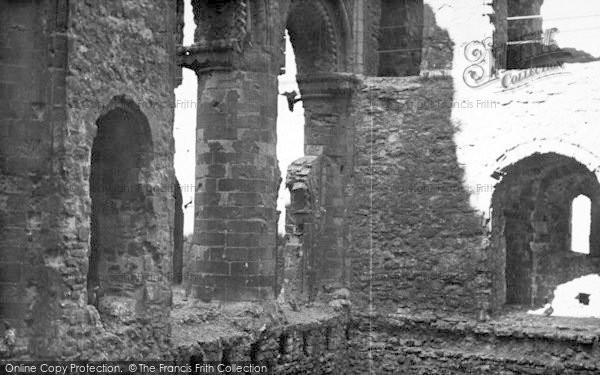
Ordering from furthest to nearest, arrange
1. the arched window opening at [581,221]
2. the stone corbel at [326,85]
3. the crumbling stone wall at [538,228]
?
1. the arched window opening at [581,221]
2. the stone corbel at [326,85]
3. the crumbling stone wall at [538,228]

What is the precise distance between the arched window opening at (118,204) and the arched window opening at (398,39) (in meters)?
7.31

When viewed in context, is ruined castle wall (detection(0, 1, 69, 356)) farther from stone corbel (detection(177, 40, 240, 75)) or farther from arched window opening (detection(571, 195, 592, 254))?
arched window opening (detection(571, 195, 592, 254))

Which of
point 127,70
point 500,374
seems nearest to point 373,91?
point 500,374

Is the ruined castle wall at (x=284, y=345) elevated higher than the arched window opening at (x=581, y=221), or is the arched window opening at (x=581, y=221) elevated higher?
the arched window opening at (x=581, y=221)

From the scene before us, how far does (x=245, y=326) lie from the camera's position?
13203 millimetres

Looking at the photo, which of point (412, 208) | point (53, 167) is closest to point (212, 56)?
point (412, 208)

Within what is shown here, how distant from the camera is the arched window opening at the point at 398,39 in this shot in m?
17.4

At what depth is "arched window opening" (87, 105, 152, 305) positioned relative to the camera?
10883mm

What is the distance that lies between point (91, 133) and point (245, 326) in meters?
4.14

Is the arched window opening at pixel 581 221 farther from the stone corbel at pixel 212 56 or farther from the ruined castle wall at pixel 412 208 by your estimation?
the stone corbel at pixel 212 56

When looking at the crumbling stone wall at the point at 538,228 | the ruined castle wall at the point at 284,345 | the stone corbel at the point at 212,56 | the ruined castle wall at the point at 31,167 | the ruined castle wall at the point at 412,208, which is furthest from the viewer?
the crumbling stone wall at the point at 538,228

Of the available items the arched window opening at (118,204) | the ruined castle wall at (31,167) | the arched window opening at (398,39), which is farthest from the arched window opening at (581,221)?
the ruined castle wall at (31,167)

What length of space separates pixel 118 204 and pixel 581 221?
14.1m

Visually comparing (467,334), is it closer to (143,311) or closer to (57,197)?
(143,311)
